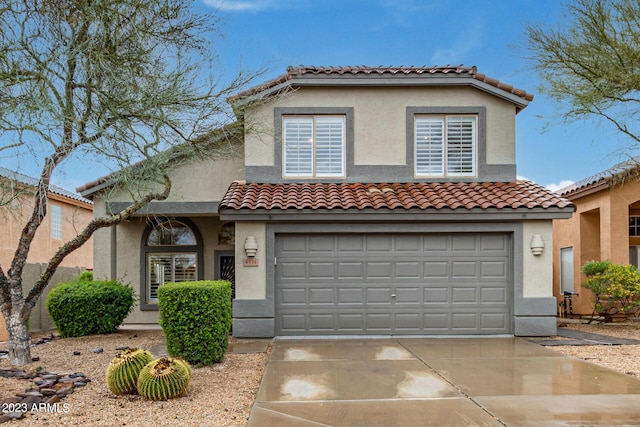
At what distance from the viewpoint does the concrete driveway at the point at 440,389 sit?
5500 mm

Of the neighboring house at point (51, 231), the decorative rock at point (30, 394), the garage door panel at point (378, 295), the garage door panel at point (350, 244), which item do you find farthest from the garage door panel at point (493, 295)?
the neighboring house at point (51, 231)

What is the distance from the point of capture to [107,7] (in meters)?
8.09

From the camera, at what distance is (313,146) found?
12.2m

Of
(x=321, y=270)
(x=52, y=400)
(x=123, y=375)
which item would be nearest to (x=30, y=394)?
(x=52, y=400)

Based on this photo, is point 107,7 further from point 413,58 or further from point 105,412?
point 413,58

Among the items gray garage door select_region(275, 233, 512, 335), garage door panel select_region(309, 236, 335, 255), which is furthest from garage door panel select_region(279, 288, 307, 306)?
garage door panel select_region(309, 236, 335, 255)

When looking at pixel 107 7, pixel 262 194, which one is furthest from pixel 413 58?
pixel 107 7

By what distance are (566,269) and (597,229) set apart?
188cm

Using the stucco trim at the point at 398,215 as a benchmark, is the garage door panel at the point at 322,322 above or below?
below

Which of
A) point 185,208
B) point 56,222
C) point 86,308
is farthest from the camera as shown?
point 56,222

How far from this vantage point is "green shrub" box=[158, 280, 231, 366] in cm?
785

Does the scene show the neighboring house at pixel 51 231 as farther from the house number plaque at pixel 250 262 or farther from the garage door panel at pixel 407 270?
the garage door panel at pixel 407 270

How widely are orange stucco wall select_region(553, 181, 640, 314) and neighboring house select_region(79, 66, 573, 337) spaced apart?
446 cm

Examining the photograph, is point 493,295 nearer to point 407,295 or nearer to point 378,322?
point 407,295
